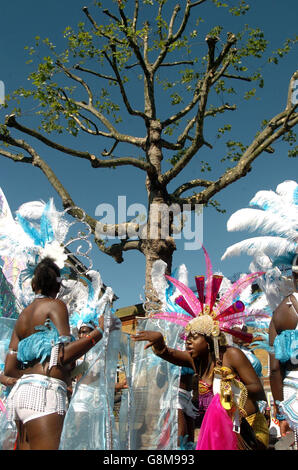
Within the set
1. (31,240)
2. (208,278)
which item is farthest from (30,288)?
(208,278)

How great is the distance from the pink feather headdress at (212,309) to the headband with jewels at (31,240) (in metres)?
0.96

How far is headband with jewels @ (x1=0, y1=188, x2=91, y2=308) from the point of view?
3.45 meters

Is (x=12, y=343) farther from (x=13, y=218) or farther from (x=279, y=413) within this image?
(x=279, y=413)

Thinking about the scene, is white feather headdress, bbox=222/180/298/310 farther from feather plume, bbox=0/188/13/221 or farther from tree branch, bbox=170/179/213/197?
tree branch, bbox=170/179/213/197

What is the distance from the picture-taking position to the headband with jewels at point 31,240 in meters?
3.45

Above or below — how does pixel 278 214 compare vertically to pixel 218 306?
above

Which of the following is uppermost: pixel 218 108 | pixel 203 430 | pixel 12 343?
pixel 218 108

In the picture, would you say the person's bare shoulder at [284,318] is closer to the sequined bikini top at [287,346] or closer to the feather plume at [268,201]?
the sequined bikini top at [287,346]

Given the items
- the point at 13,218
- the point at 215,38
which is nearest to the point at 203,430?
the point at 13,218

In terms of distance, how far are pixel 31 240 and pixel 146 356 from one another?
150 cm

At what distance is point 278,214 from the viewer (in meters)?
3.42

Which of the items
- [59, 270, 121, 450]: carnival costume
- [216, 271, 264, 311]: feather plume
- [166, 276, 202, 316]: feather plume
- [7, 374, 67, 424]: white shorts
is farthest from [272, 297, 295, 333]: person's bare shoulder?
[7, 374, 67, 424]: white shorts

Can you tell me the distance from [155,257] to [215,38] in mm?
3972

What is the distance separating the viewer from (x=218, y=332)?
2994mm
